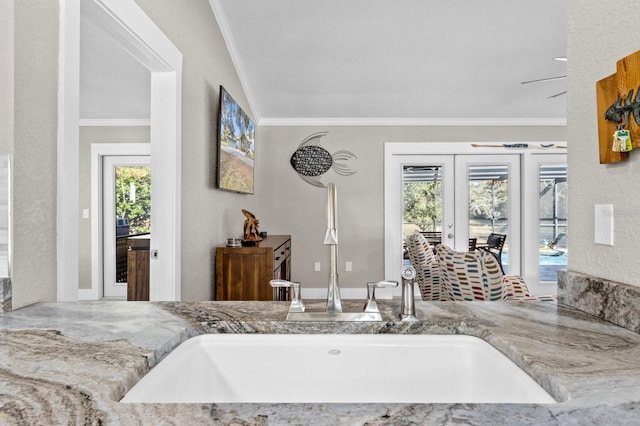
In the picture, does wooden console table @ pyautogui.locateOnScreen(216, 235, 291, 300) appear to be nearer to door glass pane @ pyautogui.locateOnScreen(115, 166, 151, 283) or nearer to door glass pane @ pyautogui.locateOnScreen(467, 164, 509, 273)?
door glass pane @ pyautogui.locateOnScreen(115, 166, 151, 283)

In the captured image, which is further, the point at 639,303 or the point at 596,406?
the point at 639,303

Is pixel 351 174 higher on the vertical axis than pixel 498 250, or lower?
higher

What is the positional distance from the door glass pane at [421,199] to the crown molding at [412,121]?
22.1 inches

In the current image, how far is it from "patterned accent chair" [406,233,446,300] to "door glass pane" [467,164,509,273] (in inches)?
80.8

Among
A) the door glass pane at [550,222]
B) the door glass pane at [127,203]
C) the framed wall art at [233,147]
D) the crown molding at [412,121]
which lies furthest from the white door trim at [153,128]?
the door glass pane at [550,222]

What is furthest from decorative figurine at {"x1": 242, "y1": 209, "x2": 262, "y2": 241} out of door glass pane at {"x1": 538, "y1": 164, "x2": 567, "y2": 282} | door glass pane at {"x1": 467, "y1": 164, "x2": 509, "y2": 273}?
door glass pane at {"x1": 538, "y1": 164, "x2": 567, "y2": 282}

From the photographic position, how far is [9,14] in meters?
1.10

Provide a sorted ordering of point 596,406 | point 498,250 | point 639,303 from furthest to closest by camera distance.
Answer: point 498,250
point 639,303
point 596,406

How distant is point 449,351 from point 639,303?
44cm

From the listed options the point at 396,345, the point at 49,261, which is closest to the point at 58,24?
the point at 49,261

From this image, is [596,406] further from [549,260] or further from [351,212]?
[549,260]

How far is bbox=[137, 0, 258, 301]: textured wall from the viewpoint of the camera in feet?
7.83

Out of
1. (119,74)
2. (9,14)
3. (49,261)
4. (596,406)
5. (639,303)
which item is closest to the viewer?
(596,406)

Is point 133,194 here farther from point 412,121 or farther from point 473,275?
point 473,275
